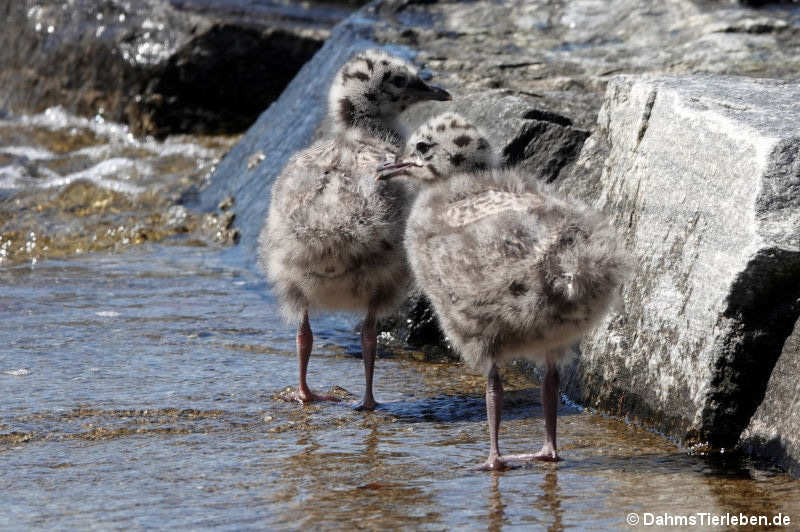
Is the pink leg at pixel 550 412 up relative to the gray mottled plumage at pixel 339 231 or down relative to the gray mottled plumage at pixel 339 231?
down

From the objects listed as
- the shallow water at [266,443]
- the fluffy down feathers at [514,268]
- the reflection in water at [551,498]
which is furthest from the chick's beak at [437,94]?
the reflection in water at [551,498]

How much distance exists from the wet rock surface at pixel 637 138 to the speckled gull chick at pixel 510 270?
0.42 meters

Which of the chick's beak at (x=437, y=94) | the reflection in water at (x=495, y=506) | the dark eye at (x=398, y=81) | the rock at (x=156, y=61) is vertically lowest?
the reflection in water at (x=495, y=506)

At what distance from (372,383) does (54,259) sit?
12.7 feet

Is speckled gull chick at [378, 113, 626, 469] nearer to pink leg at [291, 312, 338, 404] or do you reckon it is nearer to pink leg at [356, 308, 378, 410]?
pink leg at [356, 308, 378, 410]

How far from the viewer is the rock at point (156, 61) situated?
13.1 meters

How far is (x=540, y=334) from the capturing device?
448 centimetres

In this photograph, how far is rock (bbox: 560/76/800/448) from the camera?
14.6 ft

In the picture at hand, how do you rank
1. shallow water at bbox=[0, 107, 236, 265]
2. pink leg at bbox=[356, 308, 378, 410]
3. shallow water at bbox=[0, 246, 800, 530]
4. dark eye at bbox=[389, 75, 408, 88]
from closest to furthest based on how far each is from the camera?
shallow water at bbox=[0, 246, 800, 530] < pink leg at bbox=[356, 308, 378, 410] < dark eye at bbox=[389, 75, 408, 88] < shallow water at bbox=[0, 107, 236, 265]

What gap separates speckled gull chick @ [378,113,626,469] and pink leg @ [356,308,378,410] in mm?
715

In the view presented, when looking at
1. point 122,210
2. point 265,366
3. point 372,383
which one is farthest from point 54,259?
point 372,383

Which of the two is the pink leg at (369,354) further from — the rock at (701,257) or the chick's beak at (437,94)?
the chick's beak at (437,94)

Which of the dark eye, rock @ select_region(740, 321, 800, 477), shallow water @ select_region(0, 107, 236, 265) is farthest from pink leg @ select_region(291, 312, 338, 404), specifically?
shallow water @ select_region(0, 107, 236, 265)

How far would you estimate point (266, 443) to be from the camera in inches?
192
